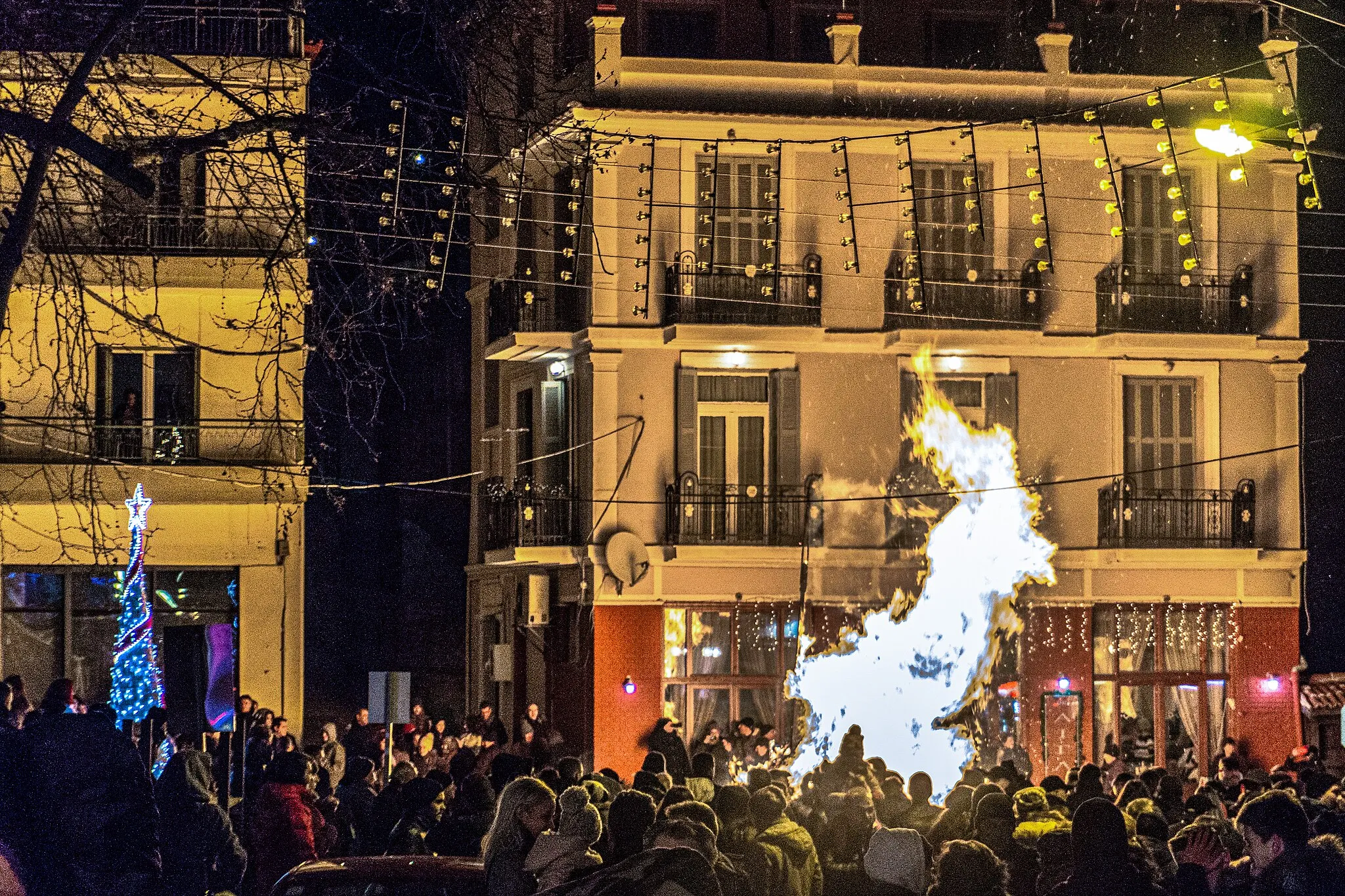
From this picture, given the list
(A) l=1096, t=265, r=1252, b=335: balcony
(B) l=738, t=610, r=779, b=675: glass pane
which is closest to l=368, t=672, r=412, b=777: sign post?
(B) l=738, t=610, r=779, b=675: glass pane

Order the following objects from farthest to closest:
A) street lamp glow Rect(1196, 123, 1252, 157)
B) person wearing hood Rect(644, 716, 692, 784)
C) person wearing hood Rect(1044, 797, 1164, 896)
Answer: person wearing hood Rect(644, 716, 692, 784) → street lamp glow Rect(1196, 123, 1252, 157) → person wearing hood Rect(1044, 797, 1164, 896)

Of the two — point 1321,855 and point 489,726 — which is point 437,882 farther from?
point 489,726

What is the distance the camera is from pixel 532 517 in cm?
3098

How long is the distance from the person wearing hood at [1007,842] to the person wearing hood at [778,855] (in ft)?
3.37

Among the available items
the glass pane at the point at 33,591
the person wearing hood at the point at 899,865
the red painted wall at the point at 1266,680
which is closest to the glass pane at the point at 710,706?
the red painted wall at the point at 1266,680

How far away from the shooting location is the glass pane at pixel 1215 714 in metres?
31.1

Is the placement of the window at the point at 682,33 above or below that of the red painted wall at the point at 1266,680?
above

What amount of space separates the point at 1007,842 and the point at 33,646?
66.7 ft

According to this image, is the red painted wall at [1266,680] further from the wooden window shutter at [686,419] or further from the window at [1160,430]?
the wooden window shutter at [686,419]

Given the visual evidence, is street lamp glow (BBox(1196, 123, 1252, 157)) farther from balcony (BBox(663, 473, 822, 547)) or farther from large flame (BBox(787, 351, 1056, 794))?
balcony (BBox(663, 473, 822, 547))

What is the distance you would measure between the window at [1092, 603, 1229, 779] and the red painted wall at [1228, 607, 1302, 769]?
0.22 meters

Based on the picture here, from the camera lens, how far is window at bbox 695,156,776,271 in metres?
30.8

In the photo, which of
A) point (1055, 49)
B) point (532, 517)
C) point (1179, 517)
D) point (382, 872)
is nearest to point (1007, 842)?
point (382, 872)

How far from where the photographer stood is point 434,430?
3981 cm
